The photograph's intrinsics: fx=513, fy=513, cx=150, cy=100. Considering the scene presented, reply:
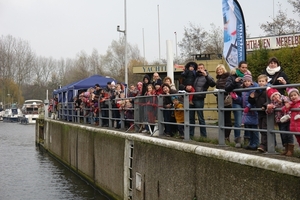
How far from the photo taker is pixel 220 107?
26.9ft

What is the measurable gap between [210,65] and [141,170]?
13.8m

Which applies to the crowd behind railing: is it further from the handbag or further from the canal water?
the canal water

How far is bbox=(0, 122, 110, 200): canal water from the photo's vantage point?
50.4ft

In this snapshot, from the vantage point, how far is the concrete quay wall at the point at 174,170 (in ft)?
20.3

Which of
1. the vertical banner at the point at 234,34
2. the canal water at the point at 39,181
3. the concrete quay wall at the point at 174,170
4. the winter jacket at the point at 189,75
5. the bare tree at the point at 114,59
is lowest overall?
the canal water at the point at 39,181

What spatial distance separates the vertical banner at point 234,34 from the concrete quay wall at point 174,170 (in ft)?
9.41

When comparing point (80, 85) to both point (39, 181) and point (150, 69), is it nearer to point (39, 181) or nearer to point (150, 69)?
point (150, 69)

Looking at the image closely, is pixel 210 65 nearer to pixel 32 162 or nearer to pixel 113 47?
pixel 32 162

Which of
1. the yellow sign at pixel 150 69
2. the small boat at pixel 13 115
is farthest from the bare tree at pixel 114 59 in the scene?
the yellow sign at pixel 150 69

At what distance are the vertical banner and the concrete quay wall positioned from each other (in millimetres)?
2869

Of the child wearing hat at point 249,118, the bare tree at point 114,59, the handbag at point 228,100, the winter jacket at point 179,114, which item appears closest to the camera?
the child wearing hat at point 249,118

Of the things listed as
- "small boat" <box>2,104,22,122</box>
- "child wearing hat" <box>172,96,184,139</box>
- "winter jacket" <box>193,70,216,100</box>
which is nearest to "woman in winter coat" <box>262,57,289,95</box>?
"winter jacket" <box>193,70,216,100</box>

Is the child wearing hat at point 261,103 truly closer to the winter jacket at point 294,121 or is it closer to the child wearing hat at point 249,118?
the child wearing hat at point 249,118

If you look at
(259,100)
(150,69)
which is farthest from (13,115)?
(259,100)
